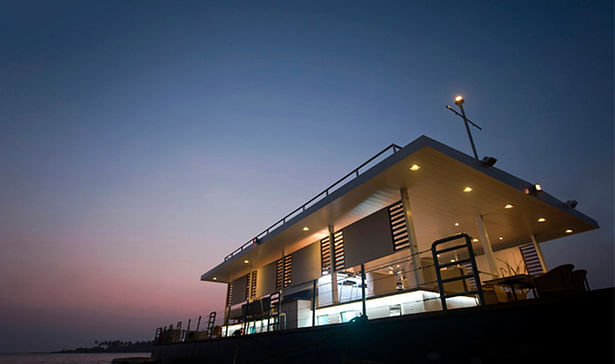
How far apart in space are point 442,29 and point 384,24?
8.36 feet

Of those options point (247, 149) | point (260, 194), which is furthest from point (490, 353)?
point (260, 194)

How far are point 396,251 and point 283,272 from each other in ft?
23.0

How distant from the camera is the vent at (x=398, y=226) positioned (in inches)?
327

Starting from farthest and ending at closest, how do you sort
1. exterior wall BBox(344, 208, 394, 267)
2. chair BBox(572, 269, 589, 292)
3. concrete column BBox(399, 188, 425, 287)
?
exterior wall BBox(344, 208, 394, 267)
concrete column BBox(399, 188, 425, 287)
chair BBox(572, 269, 589, 292)

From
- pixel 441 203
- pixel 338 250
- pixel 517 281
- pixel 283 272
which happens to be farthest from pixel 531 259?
pixel 283 272

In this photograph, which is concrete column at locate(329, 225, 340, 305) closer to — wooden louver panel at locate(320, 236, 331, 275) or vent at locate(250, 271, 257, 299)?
wooden louver panel at locate(320, 236, 331, 275)

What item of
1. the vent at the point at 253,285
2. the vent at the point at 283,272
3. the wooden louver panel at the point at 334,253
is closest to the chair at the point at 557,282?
the wooden louver panel at the point at 334,253

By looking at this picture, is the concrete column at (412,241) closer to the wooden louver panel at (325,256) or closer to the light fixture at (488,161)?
the light fixture at (488,161)

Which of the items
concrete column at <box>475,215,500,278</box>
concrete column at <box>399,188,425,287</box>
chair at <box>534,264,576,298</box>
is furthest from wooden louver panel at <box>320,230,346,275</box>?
chair at <box>534,264,576,298</box>

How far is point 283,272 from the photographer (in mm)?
13664

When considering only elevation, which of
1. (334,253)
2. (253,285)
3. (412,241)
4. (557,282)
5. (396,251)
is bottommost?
(557,282)

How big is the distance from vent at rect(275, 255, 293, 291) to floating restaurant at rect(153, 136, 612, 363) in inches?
1.9

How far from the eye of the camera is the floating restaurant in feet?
15.9

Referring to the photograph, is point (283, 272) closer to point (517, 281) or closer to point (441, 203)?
point (441, 203)
